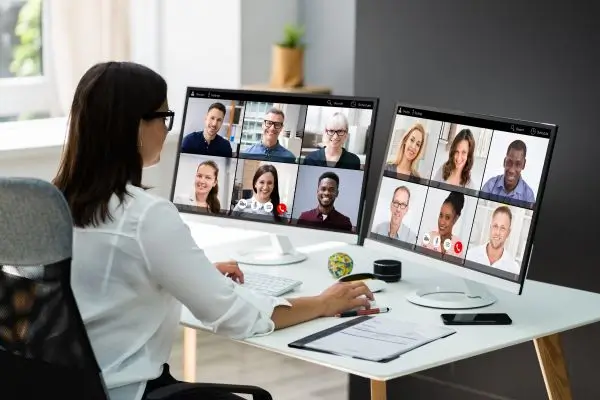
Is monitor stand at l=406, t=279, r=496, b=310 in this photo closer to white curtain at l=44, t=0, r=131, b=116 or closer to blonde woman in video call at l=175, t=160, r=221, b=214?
blonde woman in video call at l=175, t=160, r=221, b=214

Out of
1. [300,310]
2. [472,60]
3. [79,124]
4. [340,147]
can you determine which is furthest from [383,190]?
[79,124]

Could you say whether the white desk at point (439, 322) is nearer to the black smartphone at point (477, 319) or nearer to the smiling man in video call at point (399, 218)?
the black smartphone at point (477, 319)

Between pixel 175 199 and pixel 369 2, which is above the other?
pixel 369 2

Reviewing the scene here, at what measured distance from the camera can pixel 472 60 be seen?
317cm

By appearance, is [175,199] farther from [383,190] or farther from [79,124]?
[79,124]

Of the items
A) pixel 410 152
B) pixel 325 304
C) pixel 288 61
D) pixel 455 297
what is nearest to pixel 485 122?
pixel 410 152

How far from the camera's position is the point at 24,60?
14.8 ft

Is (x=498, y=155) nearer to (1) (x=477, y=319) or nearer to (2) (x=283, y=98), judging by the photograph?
(1) (x=477, y=319)

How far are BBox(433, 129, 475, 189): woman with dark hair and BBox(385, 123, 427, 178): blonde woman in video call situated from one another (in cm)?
9

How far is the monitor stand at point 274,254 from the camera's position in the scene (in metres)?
2.95

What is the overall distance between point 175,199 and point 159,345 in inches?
32.2

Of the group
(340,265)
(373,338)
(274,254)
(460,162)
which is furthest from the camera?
(274,254)

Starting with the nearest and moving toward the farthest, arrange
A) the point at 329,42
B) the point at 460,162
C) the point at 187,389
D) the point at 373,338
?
1. the point at 187,389
2. the point at 373,338
3. the point at 460,162
4. the point at 329,42

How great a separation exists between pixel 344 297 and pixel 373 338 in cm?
18
